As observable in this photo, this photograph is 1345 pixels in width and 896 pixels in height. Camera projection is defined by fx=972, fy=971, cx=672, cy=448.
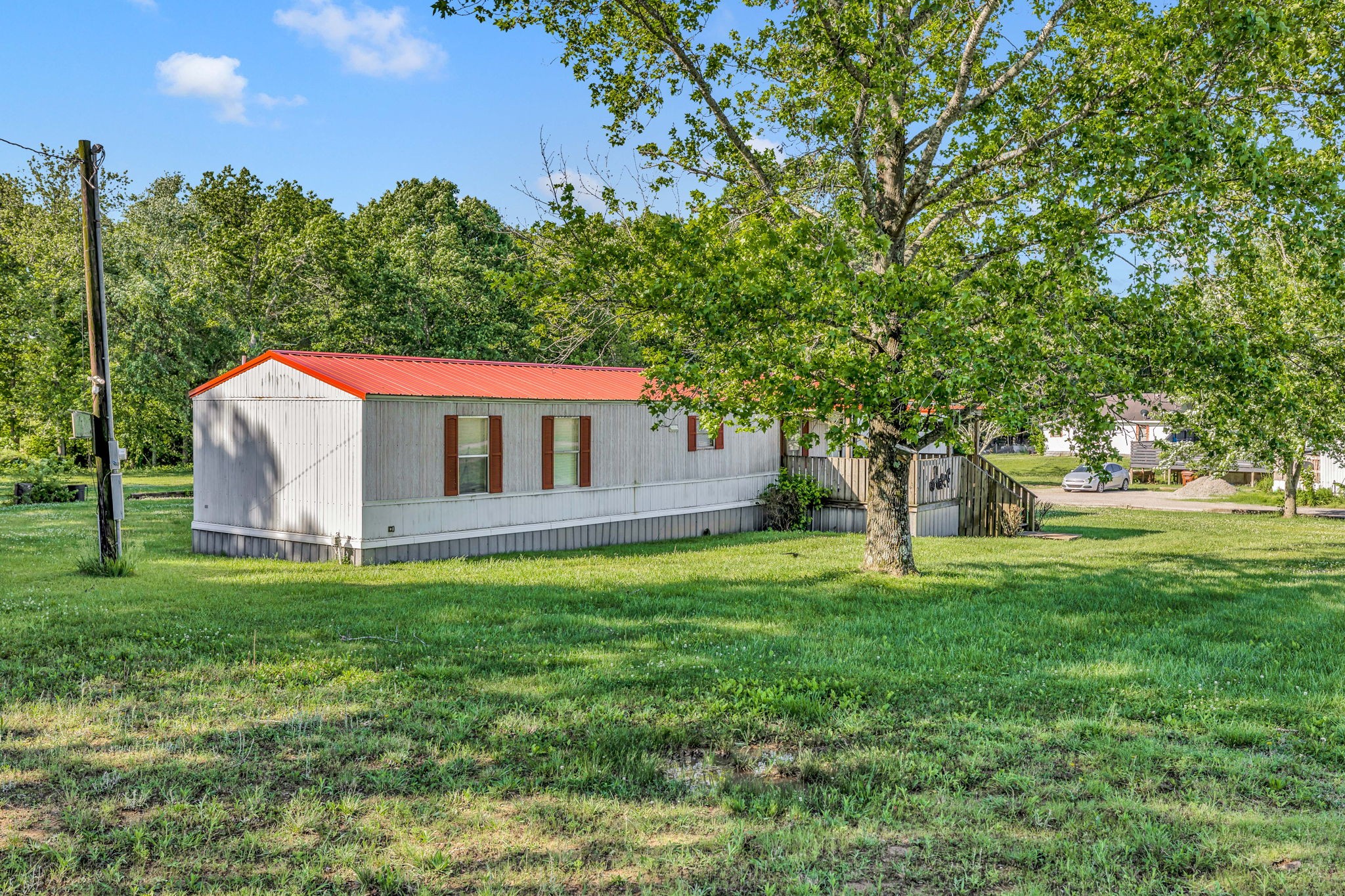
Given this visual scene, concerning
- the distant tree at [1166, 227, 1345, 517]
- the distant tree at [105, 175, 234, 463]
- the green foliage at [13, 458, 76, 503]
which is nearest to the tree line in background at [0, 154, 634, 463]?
the distant tree at [105, 175, 234, 463]

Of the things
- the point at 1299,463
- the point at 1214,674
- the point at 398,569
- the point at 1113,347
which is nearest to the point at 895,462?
Answer: the point at 1113,347

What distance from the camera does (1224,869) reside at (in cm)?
454

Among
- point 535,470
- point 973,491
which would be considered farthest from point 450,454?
point 973,491

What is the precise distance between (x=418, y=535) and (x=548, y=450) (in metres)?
3.01

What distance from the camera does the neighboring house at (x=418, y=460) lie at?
15.1 m

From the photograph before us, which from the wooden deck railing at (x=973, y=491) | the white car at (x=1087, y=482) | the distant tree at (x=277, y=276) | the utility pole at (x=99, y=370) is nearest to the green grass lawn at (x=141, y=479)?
the distant tree at (x=277, y=276)

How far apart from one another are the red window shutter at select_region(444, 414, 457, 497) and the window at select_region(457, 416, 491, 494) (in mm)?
149

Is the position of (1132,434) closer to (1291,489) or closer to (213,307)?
(1291,489)

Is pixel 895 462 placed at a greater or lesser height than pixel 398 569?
greater

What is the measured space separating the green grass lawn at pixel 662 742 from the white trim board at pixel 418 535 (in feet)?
9.50

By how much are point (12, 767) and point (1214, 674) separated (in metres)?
8.86

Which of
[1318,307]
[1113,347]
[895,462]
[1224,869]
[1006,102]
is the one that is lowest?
[1224,869]

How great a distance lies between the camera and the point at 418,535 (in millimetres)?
15617

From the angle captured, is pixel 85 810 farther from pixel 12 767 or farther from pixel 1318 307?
pixel 1318 307
